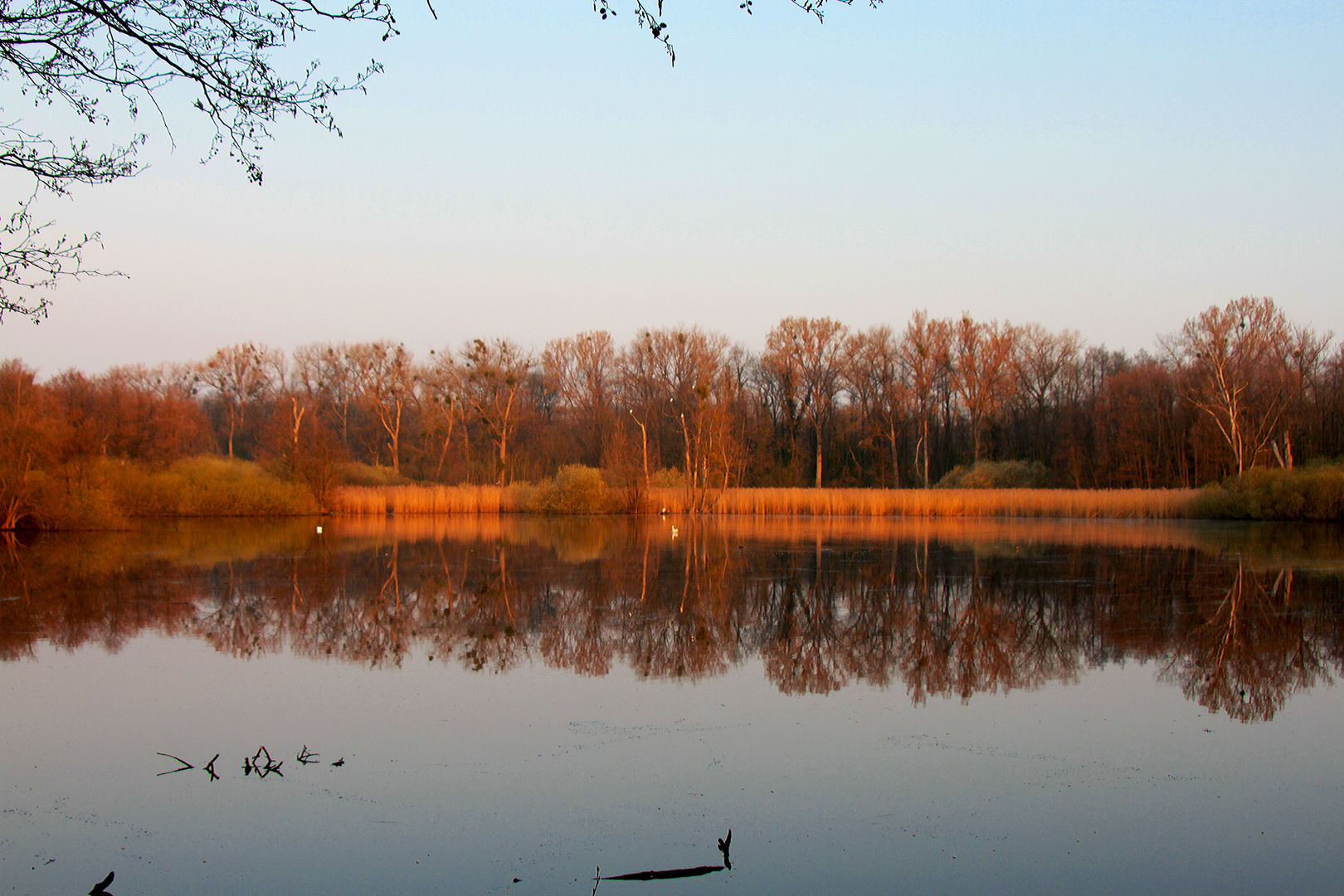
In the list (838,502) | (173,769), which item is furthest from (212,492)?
(173,769)

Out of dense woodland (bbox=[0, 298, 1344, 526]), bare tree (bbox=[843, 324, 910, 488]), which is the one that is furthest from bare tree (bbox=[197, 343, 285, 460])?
bare tree (bbox=[843, 324, 910, 488])

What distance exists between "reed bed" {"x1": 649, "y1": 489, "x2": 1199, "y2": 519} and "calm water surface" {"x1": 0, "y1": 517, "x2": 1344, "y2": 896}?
19.9 metres

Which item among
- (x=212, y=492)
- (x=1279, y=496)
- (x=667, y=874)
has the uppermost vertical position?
(x=212, y=492)

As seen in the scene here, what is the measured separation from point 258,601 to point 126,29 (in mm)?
8118

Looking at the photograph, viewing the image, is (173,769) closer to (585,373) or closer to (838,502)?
(838,502)

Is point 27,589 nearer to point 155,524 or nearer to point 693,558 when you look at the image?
point 693,558

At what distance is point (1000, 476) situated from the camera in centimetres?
4044

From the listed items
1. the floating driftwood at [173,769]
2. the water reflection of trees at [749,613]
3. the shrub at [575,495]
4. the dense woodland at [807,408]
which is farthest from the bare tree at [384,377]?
the floating driftwood at [173,769]

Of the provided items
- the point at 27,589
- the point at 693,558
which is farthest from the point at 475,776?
the point at 693,558

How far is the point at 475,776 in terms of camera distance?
489 centimetres

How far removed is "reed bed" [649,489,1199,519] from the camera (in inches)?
1216

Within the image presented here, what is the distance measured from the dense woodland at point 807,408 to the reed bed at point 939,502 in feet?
3.94

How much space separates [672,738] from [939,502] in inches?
1110

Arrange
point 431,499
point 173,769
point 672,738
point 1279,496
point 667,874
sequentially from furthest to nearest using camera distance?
1. point 431,499
2. point 1279,496
3. point 672,738
4. point 173,769
5. point 667,874
